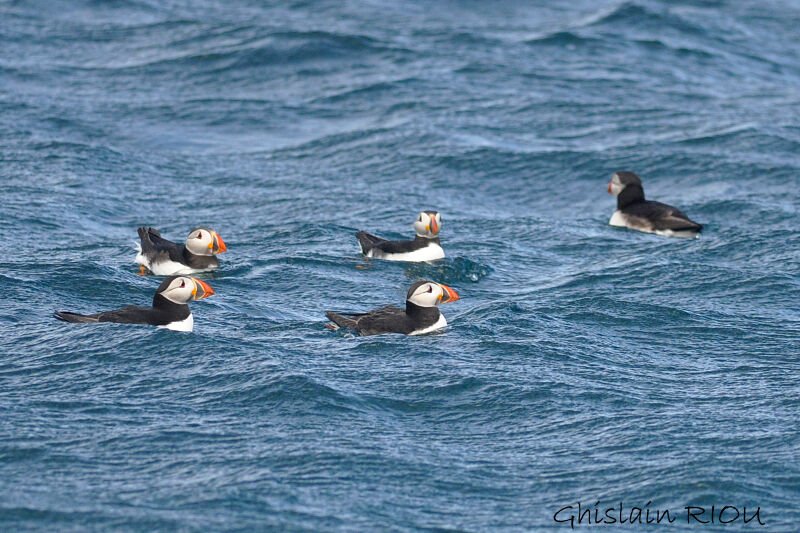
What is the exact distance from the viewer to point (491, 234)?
14977 mm

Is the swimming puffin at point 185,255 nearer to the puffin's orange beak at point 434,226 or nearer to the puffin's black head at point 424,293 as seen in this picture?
the puffin's orange beak at point 434,226

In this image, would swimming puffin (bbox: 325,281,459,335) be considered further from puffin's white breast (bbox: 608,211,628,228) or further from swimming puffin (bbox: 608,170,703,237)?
puffin's white breast (bbox: 608,211,628,228)

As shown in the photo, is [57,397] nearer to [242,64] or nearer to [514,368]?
[514,368]

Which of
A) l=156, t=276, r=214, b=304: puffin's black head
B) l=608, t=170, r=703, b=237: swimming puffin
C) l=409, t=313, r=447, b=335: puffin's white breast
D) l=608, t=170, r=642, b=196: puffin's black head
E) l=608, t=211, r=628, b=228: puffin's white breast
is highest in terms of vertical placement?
l=156, t=276, r=214, b=304: puffin's black head

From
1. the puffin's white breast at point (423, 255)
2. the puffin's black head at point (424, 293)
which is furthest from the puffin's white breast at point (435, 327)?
the puffin's white breast at point (423, 255)

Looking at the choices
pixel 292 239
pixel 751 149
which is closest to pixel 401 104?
pixel 751 149

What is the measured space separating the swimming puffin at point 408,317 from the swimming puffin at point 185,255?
7.81 ft

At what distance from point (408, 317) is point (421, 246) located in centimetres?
275

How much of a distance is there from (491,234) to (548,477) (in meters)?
Answer: 6.95

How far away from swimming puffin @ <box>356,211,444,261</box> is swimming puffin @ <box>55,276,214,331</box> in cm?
342

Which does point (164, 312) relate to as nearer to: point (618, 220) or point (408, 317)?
point (408, 317)

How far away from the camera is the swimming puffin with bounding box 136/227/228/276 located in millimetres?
12547

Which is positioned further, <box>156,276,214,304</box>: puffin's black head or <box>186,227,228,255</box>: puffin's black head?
<box>186,227,228,255</box>: puffin's black head

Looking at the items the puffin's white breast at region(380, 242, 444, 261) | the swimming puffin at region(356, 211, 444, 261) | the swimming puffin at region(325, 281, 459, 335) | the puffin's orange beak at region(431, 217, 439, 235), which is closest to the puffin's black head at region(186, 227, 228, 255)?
the swimming puffin at region(356, 211, 444, 261)
